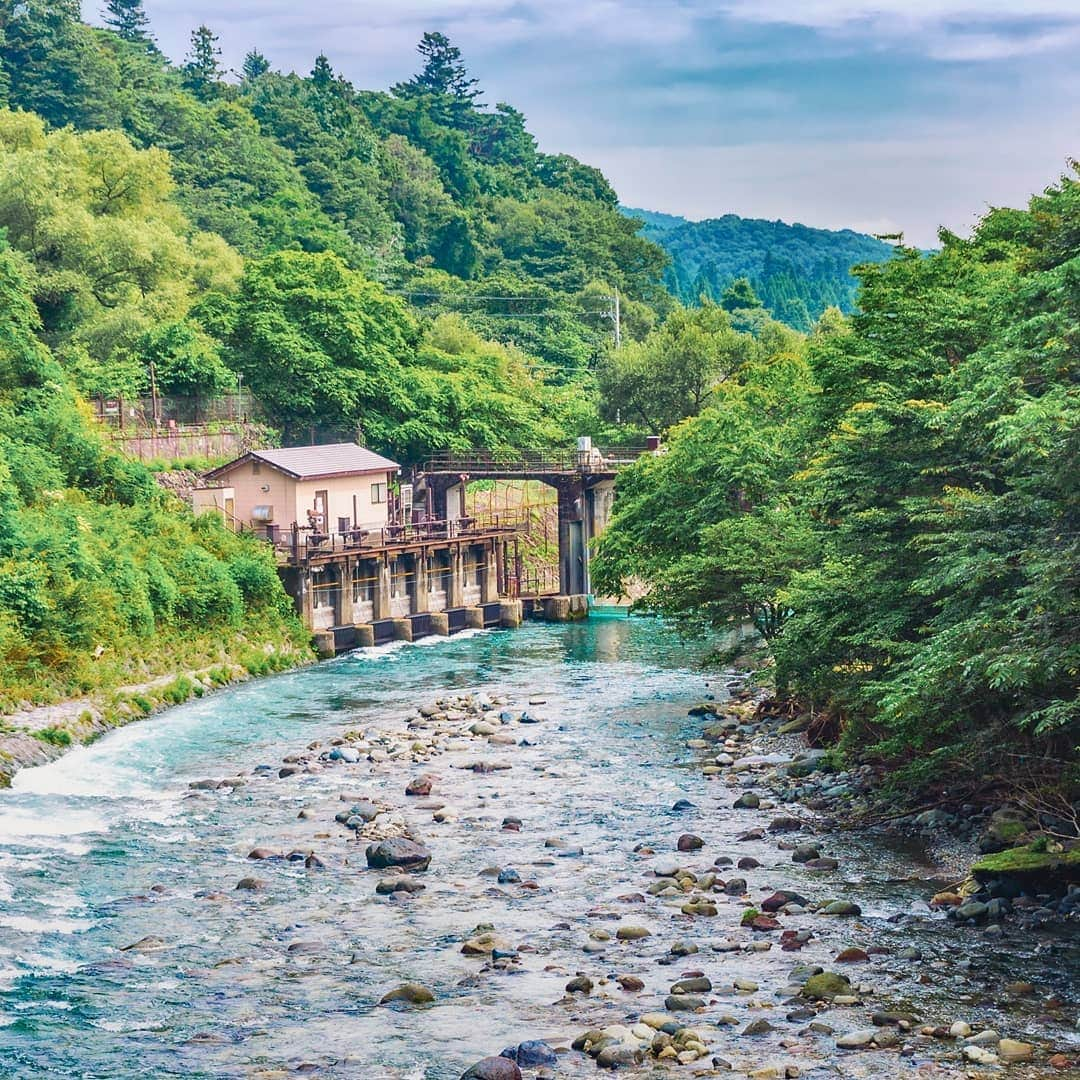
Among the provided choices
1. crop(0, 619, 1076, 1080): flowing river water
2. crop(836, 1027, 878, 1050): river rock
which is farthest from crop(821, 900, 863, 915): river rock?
crop(836, 1027, 878, 1050): river rock

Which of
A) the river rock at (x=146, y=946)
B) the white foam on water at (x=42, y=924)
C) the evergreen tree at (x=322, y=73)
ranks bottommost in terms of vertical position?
the river rock at (x=146, y=946)

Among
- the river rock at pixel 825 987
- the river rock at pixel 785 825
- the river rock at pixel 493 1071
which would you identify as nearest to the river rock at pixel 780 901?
the river rock at pixel 825 987

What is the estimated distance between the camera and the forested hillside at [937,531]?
2762cm

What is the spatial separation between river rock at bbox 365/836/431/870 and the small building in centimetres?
4038

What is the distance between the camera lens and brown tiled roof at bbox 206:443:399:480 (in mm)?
73400

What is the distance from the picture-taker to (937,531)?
1325 inches

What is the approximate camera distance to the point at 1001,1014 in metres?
23.4

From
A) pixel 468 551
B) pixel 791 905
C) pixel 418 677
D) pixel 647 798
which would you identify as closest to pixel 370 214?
pixel 468 551

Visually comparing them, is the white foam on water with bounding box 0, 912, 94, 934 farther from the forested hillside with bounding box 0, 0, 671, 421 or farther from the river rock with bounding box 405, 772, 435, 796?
the forested hillside with bounding box 0, 0, 671, 421

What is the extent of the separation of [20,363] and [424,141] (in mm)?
117351

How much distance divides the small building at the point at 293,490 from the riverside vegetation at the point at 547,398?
201 inches

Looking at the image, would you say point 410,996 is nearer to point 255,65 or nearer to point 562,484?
point 562,484

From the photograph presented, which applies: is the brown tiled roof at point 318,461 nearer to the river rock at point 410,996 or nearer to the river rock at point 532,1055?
the river rock at point 410,996

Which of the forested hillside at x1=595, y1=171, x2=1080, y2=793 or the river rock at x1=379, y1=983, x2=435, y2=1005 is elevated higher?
the forested hillside at x1=595, y1=171, x2=1080, y2=793
